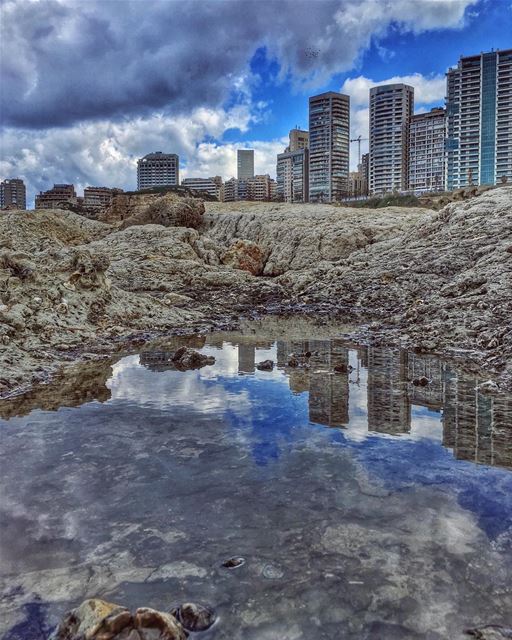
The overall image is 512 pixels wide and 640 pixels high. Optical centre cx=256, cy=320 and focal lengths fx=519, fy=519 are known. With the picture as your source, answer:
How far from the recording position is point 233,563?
3.47m

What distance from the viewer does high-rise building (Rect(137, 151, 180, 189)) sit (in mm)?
154125

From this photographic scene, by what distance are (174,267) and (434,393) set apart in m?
17.6

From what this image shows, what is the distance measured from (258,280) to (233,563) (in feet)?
66.0

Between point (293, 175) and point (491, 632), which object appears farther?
point (293, 175)

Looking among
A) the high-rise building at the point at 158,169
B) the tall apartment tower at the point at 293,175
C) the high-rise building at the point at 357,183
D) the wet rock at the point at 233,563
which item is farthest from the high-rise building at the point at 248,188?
the wet rock at the point at 233,563

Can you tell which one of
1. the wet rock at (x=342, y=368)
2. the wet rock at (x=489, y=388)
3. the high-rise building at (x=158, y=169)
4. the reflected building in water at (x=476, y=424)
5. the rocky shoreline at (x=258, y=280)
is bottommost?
the reflected building in water at (x=476, y=424)

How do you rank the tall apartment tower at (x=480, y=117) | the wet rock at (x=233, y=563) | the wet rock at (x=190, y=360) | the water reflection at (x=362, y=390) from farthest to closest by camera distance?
the tall apartment tower at (x=480, y=117)
the wet rock at (x=190, y=360)
the water reflection at (x=362, y=390)
the wet rock at (x=233, y=563)

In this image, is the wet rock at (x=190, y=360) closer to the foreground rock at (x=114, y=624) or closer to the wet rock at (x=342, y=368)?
the wet rock at (x=342, y=368)

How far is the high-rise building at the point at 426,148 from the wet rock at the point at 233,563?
110027 mm

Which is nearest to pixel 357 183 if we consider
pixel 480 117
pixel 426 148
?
pixel 426 148

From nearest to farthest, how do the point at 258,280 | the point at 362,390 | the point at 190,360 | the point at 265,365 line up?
the point at 362,390 < the point at 265,365 < the point at 190,360 < the point at 258,280

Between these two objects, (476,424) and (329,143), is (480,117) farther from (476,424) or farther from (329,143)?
(476,424)

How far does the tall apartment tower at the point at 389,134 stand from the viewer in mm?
114938

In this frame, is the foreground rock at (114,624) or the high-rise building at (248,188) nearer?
the foreground rock at (114,624)
